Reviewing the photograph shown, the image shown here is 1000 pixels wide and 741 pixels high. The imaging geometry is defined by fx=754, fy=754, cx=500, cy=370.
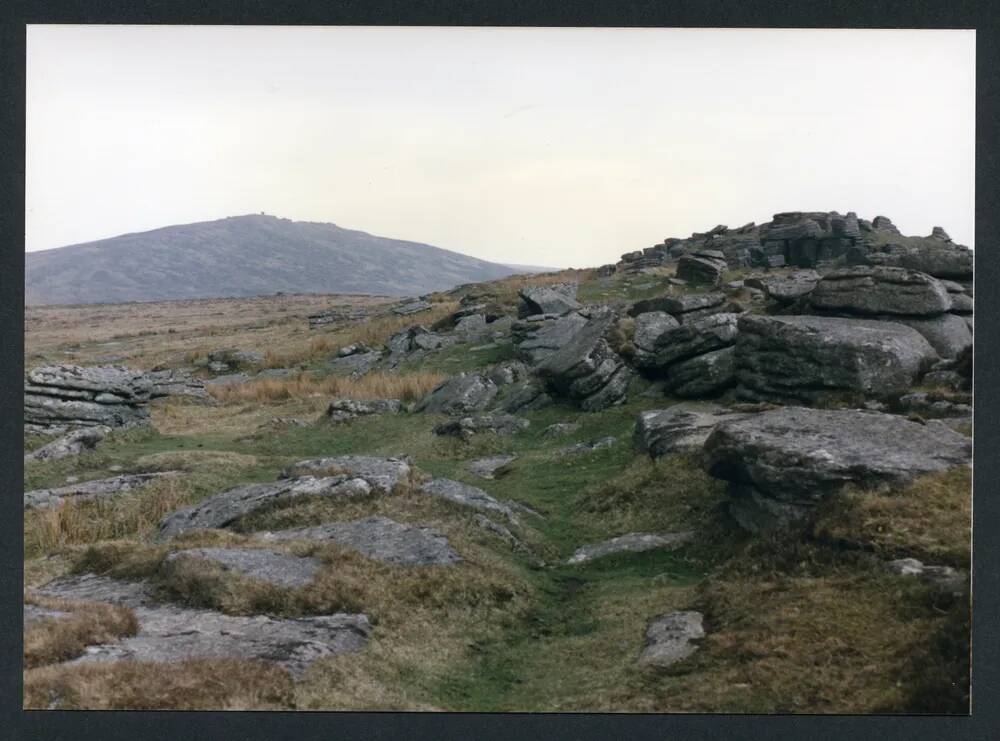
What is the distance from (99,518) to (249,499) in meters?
3.87

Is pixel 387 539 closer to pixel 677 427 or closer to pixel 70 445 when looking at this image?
pixel 677 427

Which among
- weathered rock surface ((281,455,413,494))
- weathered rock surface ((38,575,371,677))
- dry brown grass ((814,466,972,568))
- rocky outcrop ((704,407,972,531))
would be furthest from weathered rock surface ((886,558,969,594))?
weathered rock surface ((281,455,413,494))

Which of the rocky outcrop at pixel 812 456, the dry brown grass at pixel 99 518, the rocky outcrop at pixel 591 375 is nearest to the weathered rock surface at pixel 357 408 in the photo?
the rocky outcrop at pixel 591 375

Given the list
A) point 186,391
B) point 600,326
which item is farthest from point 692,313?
point 186,391

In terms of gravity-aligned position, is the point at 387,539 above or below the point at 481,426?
below

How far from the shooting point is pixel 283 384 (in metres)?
39.7

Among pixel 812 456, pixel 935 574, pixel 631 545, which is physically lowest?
pixel 631 545

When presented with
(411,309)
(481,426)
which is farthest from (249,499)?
(411,309)

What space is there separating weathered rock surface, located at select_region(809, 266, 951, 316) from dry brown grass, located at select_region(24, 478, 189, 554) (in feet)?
66.2

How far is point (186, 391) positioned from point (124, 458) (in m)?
13.2

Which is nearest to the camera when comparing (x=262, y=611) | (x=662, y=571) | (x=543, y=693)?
(x=543, y=693)

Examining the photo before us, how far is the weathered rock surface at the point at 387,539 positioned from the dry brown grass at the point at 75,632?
4068mm

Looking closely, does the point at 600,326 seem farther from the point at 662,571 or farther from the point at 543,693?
the point at 543,693

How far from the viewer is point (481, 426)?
27.8 meters
